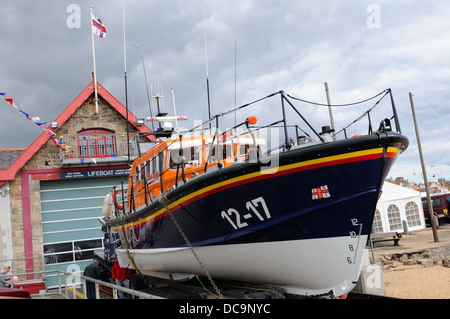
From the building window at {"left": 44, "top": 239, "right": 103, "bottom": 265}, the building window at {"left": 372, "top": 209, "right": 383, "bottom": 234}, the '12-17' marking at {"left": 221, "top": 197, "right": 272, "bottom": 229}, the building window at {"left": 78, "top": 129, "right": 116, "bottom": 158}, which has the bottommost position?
the building window at {"left": 372, "top": 209, "right": 383, "bottom": 234}

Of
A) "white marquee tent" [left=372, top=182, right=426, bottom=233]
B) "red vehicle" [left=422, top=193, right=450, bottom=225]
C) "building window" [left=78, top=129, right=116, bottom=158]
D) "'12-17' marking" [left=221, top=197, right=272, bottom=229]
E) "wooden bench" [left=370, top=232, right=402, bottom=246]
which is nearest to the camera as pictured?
"'12-17' marking" [left=221, top=197, right=272, bottom=229]

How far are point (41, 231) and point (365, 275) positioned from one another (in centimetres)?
1284

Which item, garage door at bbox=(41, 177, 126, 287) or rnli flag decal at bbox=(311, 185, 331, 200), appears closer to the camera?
rnli flag decal at bbox=(311, 185, 331, 200)

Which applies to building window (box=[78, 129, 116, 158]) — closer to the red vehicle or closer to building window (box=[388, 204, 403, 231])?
building window (box=[388, 204, 403, 231])

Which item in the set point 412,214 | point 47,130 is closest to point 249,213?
point 47,130

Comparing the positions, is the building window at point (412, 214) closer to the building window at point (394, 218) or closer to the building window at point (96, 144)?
the building window at point (394, 218)

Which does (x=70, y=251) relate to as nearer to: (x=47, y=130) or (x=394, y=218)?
(x=47, y=130)

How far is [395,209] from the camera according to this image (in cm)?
2280

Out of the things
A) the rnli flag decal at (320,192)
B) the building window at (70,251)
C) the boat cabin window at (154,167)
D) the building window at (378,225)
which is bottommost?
the building window at (378,225)

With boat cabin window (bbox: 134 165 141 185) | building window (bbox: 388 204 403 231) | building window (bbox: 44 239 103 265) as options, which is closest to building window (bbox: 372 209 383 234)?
building window (bbox: 388 204 403 231)

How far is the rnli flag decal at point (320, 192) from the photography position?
16.8 feet

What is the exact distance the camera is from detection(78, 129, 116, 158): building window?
55.3 feet

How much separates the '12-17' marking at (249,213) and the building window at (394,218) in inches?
758

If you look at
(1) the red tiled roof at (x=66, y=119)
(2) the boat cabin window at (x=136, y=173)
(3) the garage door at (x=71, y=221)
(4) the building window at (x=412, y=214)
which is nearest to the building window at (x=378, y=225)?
(4) the building window at (x=412, y=214)
